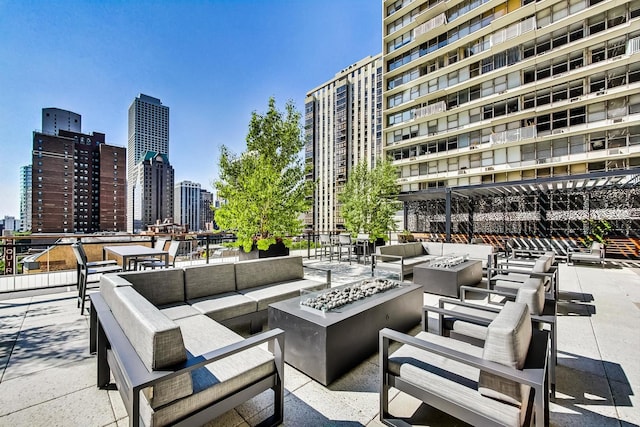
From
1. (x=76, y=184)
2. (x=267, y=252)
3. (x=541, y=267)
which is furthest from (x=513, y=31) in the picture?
(x=76, y=184)

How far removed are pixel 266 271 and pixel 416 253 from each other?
5.13m

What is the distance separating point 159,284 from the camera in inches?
117

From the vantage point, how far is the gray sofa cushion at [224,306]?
110 inches

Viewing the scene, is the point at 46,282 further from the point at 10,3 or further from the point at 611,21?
the point at 611,21

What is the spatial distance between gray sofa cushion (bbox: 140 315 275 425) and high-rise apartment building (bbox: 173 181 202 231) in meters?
93.7

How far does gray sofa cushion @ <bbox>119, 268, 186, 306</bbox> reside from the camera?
2.85 meters

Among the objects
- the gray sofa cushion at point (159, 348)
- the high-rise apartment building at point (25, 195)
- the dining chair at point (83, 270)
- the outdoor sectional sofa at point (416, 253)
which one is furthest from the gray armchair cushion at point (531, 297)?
the high-rise apartment building at point (25, 195)

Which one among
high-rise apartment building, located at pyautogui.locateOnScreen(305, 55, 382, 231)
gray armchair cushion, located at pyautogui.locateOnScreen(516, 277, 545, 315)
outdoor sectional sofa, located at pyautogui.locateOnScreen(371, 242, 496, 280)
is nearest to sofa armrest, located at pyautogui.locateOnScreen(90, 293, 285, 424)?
gray armchair cushion, located at pyautogui.locateOnScreen(516, 277, 545, 315)

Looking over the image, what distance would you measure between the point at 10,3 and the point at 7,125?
118ft

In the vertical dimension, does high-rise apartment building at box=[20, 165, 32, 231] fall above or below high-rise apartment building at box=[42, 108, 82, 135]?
below

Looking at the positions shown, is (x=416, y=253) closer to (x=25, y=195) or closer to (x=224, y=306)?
(x=224, y=306)

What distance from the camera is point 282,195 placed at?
6598mm

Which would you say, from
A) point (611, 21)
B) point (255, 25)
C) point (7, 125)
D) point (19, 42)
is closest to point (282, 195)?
point (255, 25)

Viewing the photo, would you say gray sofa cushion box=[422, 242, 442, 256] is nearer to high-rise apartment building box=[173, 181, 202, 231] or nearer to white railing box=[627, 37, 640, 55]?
white railing box=[627, 37, 640, 55]
